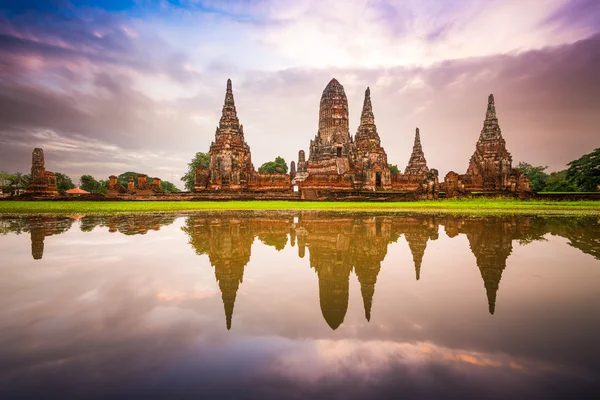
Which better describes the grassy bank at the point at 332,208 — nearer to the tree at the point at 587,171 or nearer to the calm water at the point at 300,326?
the calm water at the point at 300,326

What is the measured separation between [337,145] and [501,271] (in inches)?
1291

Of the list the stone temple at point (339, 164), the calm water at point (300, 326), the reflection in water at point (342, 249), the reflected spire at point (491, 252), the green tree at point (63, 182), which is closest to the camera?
the calm water at point (300, 326)

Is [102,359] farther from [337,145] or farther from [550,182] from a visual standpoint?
[550,182]

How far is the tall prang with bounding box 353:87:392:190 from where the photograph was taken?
32.7 m

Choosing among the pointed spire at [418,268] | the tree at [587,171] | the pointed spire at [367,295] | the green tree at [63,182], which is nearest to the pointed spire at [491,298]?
the pointed spire at [418,268]

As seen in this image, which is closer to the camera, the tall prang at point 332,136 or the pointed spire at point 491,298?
the pointed spire at point 491,298

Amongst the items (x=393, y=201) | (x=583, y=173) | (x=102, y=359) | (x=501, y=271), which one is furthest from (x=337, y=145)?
(x=102, y=359)

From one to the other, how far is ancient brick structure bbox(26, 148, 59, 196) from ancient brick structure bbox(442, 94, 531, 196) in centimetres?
3842

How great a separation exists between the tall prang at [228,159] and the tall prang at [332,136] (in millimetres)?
8141

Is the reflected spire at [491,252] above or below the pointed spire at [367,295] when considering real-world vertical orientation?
above

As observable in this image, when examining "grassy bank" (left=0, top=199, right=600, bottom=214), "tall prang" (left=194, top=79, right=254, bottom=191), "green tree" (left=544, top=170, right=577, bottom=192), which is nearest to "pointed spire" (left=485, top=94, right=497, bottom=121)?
"grassy bank" (left=0, top=199, right=600, bottom=214)

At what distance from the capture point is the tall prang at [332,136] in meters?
36.0

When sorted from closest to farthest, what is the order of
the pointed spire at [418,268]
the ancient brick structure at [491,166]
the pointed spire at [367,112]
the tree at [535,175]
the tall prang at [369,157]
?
the pointed spire at [418,268] → the ancient brick structure at [491,166] → the tall prang at [369,157] → the pointed spire at [367,112] → the tree at [535,175]

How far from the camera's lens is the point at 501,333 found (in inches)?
89.6
